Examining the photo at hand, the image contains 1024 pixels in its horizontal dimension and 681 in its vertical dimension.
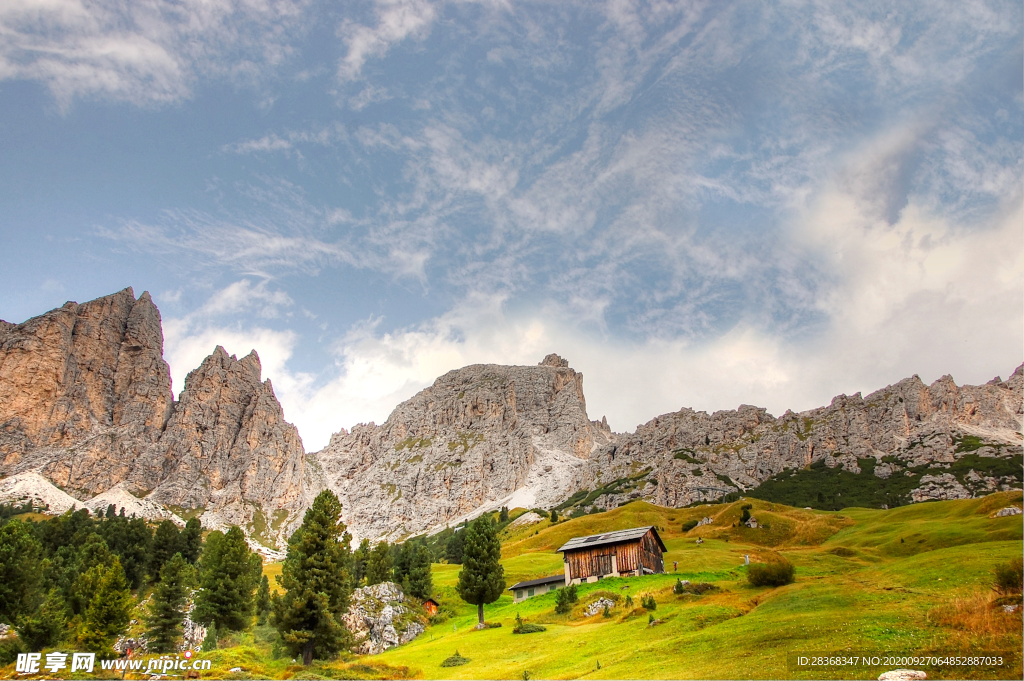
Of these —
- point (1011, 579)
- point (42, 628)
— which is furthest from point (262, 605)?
point (1011, 579)

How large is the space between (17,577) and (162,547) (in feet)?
106

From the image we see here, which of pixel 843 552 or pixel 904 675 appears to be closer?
pixel 904 675

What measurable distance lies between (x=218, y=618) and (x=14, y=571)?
19.2 m

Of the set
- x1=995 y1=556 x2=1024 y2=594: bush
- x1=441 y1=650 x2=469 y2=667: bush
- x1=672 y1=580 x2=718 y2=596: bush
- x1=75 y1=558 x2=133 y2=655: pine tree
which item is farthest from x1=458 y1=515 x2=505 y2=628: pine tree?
x1=995 y1=556 x2=1024 y2=594: bush

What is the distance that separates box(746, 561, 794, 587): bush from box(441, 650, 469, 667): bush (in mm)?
22404

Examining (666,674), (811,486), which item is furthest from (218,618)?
(811,486)

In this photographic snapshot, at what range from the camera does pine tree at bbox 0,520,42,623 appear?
55469mm

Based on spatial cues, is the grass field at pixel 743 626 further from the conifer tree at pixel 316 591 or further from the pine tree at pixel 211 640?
the conifer tree at pixel 316 591

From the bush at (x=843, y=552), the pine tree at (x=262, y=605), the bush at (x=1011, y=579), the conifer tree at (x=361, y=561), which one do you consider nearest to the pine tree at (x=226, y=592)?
the pine tree at (x=262, y=605)

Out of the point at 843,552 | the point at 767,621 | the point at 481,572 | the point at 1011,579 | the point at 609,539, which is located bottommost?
the point at 843,552

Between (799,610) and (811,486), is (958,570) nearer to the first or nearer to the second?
(799,610)

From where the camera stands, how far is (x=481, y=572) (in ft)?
189

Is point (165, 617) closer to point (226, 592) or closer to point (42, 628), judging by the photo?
point (226, 592)

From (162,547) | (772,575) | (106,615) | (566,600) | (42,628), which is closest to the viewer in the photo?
(772,575)
